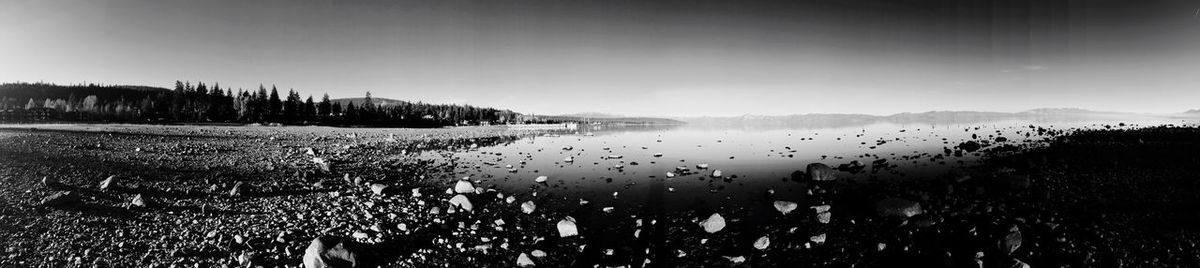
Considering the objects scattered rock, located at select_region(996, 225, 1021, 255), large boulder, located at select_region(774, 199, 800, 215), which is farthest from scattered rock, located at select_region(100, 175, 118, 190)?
scattered rock, located at select_region(996, 225, 1021, 255)

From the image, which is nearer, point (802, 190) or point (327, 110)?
point (802, 190)

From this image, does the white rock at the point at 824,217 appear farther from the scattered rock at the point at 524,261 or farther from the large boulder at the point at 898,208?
the scattered rock at the point at 524,261

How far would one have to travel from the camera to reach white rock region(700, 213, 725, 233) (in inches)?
374

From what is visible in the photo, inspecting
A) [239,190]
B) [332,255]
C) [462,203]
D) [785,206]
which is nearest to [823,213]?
[785,206]

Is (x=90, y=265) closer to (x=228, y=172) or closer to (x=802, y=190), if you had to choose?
(x=228, y=172)

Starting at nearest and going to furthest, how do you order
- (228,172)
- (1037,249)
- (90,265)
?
(90,265) → (1037,249) → (228,172)

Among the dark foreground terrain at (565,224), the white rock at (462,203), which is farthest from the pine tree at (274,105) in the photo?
the white rock at (462,203)

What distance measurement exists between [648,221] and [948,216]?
6697 millimetres

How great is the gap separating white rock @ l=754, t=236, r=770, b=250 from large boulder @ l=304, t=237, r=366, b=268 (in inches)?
284

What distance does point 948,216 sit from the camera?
984 centimetres

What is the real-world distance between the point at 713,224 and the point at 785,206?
2650 mm

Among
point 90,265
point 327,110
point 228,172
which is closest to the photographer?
point 90,265

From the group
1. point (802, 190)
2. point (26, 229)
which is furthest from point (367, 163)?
point (802, 190)

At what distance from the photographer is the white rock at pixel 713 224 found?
950 centimetres
